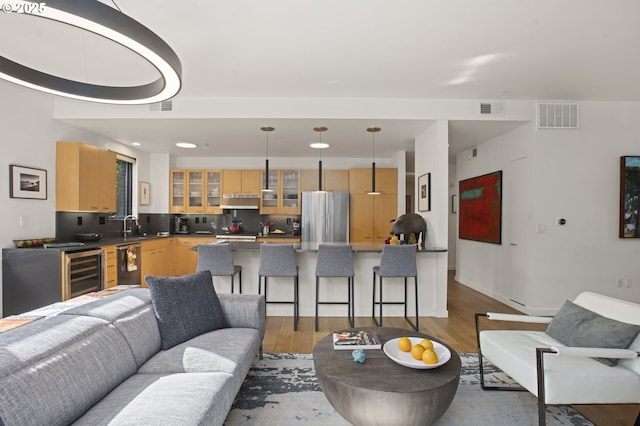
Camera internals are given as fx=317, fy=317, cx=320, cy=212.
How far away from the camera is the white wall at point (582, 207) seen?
13.8 ft

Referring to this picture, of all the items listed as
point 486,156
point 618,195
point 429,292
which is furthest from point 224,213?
point 618,195

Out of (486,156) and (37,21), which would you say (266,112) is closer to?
(37,21)

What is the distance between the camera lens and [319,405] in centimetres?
214

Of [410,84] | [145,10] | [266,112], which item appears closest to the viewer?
[145,10]

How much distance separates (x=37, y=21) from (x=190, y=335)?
8.76 ft

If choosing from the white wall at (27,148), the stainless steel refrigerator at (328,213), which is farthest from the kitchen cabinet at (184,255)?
the white wall at (27,148)

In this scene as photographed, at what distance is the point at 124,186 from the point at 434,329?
5916 mm

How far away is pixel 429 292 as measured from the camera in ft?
13.8

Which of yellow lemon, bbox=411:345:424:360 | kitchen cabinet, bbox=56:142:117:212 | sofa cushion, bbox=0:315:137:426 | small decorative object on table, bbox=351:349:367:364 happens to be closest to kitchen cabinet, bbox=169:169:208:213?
kitchen cabinet, bbox=56:142:117:212

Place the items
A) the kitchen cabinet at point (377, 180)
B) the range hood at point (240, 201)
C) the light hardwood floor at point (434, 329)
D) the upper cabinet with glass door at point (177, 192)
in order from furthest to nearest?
1. the upper cabinet with glass door at point (177, 192)
2. the range hood at point (240, 201)
3. the kitchen cabinet at point (377, 180)
4. the light hardwood floor at point (434, 329)

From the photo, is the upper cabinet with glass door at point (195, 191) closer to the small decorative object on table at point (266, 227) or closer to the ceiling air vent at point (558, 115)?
the small decorative object on table at point (266, 227)

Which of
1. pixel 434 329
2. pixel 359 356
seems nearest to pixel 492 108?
pixel 434 329

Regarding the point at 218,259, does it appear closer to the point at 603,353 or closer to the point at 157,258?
the point at 157,258

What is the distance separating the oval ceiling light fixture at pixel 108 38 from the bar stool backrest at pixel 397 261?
2.74m
